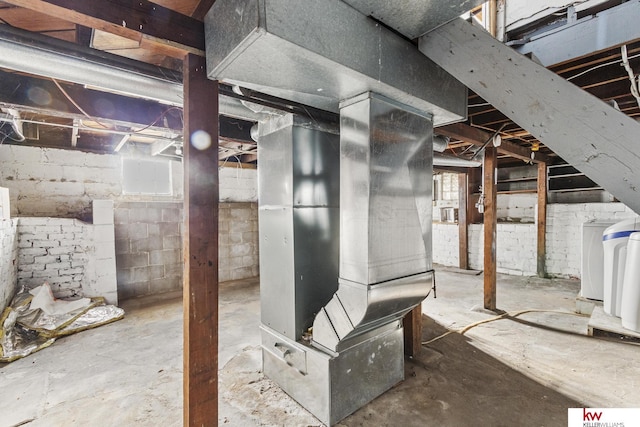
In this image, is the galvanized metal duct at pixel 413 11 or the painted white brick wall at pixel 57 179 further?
the painted white brick wall at pixel 57 179

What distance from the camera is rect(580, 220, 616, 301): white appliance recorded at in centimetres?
352

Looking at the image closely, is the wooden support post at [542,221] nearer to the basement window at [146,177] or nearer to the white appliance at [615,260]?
the white appliance at [615,260]

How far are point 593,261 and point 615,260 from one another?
1.97 feet

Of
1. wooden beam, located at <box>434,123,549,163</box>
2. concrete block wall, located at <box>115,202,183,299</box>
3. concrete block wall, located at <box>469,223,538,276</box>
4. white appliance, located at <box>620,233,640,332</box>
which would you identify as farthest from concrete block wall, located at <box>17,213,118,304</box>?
concrete block wall, located at <box>469,223,538,276</box>

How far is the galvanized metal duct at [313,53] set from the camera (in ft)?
3.50

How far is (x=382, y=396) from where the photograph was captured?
210cm

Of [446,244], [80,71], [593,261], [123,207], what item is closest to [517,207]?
[446,244]

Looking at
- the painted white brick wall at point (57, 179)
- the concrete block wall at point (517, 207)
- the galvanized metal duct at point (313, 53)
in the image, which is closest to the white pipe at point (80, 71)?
the galvanized metal duct at point (313, 53)

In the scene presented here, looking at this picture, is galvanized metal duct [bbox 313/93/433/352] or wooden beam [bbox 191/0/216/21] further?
galvanized metal duct [bbox 313/93/433/352]

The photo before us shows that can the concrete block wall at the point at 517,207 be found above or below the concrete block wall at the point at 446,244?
above

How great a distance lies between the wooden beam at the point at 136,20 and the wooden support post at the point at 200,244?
93 mm

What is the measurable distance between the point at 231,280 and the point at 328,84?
15.2 feet

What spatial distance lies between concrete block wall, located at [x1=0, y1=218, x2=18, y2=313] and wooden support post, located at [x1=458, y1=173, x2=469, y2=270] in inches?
278

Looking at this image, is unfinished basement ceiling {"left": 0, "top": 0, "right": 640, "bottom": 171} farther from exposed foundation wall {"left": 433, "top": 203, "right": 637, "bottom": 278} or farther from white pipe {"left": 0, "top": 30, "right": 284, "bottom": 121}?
exposed foundation wall {"left": 433, "top": 203, "right": 637, "bottom": 278}
